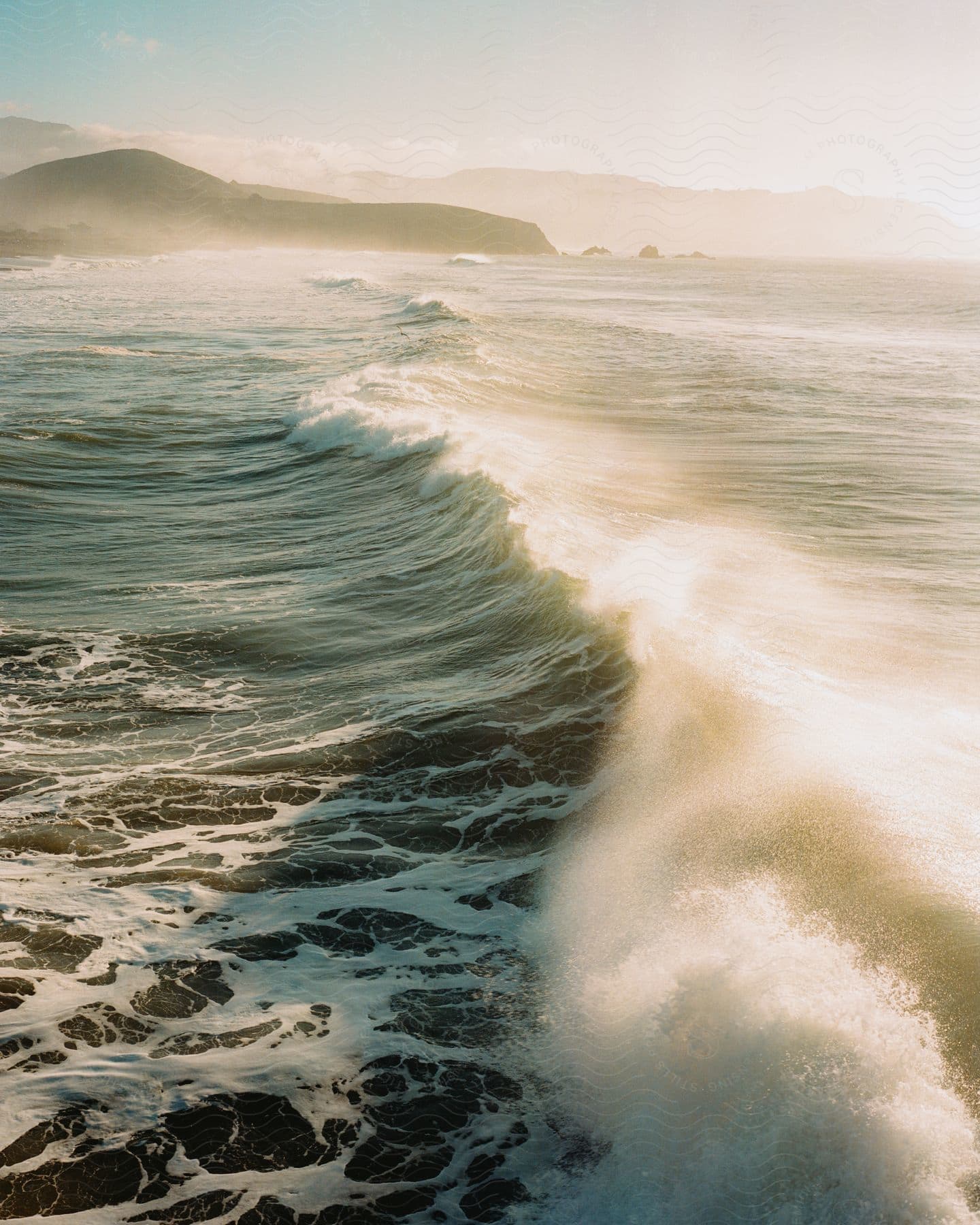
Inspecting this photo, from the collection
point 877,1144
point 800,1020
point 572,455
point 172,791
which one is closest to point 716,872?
point 800,1020

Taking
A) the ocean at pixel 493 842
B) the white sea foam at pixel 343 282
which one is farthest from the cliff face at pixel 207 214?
the ocean at pixel 493 842

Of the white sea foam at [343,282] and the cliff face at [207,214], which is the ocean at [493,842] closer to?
the white sea foam at [343,282]

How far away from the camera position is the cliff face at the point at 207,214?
14362 cm

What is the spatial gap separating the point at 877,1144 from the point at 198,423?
60.5 ft

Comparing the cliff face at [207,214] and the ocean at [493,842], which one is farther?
the cliff face at [207,214]

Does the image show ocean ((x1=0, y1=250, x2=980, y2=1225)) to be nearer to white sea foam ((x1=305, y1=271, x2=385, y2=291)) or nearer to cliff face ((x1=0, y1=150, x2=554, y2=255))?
white sea foam ((x1=305, y1=271, x2=385, y2=291))

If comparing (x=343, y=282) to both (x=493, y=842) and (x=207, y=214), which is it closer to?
(x=493, y=842)

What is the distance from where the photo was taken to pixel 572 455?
16141 millimetres

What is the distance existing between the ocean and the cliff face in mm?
127432

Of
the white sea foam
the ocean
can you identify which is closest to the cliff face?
the white sea foam

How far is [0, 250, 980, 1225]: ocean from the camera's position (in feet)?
13.4

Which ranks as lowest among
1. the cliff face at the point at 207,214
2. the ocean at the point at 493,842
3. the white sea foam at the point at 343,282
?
the ocean at the point at 493,842

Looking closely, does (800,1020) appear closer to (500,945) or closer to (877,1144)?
(877,1144)

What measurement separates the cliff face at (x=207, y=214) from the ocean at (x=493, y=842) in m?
127
